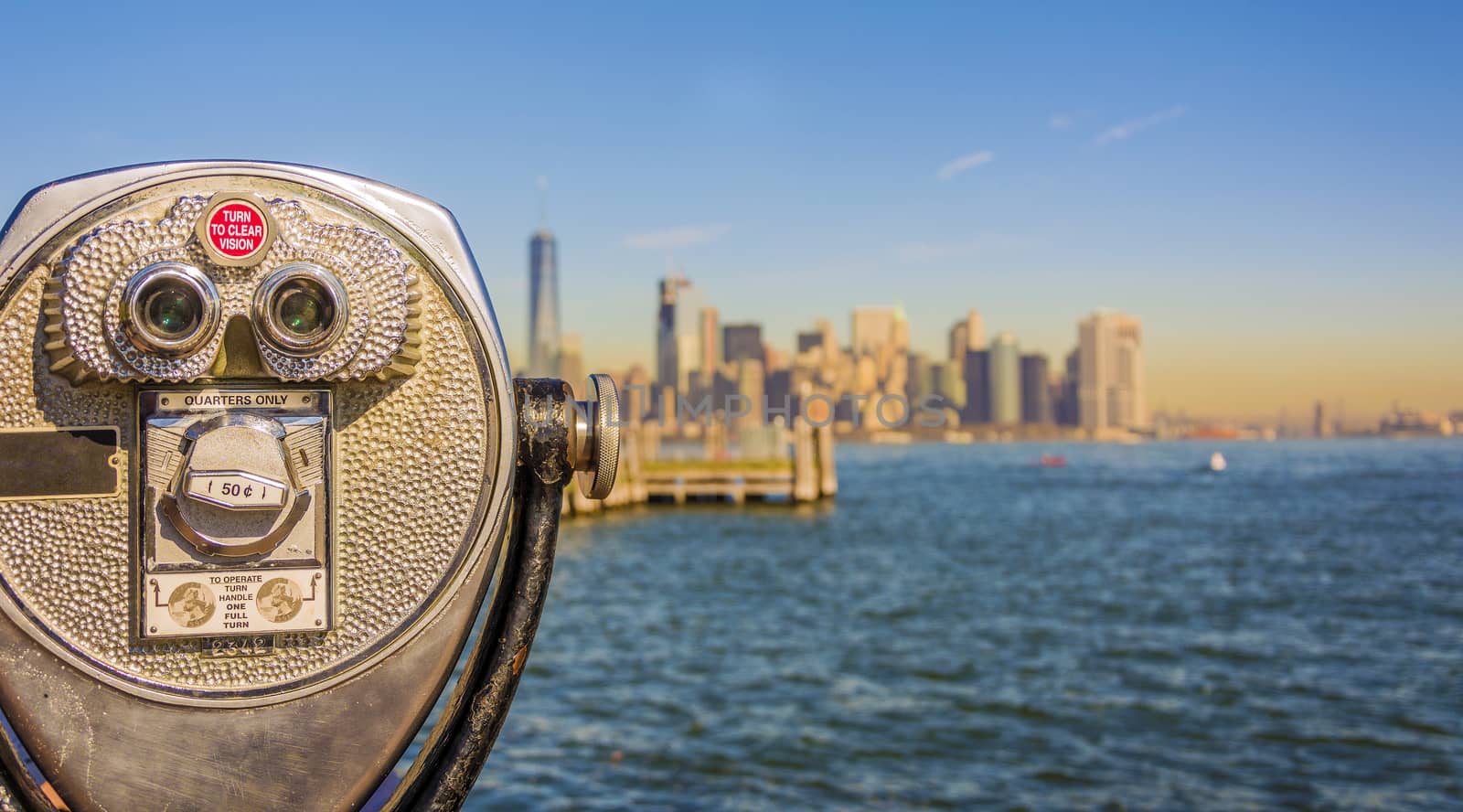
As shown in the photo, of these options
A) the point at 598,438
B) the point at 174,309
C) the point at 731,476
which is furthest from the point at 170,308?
the point at 731,476

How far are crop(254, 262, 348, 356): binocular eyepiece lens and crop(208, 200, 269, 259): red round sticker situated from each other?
0.05m

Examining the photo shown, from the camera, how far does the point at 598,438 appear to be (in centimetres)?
163

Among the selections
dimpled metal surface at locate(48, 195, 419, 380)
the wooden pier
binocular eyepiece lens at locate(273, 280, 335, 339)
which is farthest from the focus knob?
the wooden pier

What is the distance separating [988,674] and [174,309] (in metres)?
14.1

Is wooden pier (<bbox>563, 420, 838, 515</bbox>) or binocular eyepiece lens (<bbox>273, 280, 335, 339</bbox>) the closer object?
binocular eyepiece lens (<bbox>273, 280, 335, 339</bbox>)

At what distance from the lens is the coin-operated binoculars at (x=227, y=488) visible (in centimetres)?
139

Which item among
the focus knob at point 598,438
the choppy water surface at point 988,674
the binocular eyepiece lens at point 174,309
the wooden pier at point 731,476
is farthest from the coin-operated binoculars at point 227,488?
the wooden pier at point 731,476

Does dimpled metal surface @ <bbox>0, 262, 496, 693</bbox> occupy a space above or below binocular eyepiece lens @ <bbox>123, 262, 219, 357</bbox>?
below

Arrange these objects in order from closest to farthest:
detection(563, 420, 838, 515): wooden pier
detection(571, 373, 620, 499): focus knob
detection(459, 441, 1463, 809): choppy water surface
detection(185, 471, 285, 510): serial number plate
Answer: detection(185, 471, 285, 510): serial number plate, detection(571, 373, 620, 499): focus knob, detection(459, 441, 1463, 809): choppy water surface, detection(563, 420, 838, 515): wooden pier

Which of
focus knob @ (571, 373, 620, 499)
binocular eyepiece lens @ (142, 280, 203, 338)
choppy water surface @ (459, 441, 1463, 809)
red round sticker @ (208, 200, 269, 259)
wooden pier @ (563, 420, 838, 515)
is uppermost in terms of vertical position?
red round sticker @ (208, 200, 269, 259)

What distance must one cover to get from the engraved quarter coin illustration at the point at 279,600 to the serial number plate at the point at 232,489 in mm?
107

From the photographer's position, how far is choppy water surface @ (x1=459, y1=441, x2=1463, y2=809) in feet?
33.4

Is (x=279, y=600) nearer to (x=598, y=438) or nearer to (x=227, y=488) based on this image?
(x=227, y=488)

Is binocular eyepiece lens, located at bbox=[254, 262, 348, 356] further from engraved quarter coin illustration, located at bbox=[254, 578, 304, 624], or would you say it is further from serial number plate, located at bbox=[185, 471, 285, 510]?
engraved quarter coin illustration, located at bbox=[254, 578, 304, 624]
